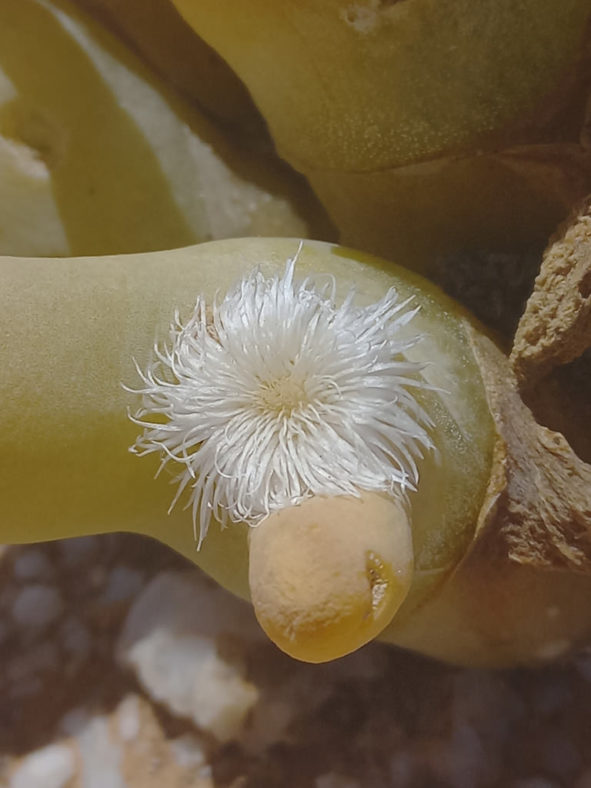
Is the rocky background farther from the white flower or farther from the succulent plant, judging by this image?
the white flower

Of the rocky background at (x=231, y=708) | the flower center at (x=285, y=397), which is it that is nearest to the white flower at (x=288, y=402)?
the flower center at (x=285, y=397)

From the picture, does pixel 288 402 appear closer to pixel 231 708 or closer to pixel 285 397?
pixel 285 397

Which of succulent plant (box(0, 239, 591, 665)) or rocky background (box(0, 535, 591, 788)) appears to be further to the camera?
rocky background (box(0, 535, 591, 788))

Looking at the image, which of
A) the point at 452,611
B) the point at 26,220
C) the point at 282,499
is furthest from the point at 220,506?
the point at 26,220

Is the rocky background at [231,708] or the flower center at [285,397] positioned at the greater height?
the flower center at [285,397]

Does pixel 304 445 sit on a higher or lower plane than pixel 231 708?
higher

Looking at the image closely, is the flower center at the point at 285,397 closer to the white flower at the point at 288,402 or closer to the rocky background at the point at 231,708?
the white flower at the point at 288,402

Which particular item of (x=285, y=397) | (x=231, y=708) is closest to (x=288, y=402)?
(x=285, y=397)

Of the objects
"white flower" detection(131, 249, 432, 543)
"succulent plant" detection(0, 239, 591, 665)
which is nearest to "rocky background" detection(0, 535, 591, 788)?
"succulent plant" detection(0, 239, 591, 665)

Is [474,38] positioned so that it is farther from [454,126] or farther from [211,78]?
[211,78]
